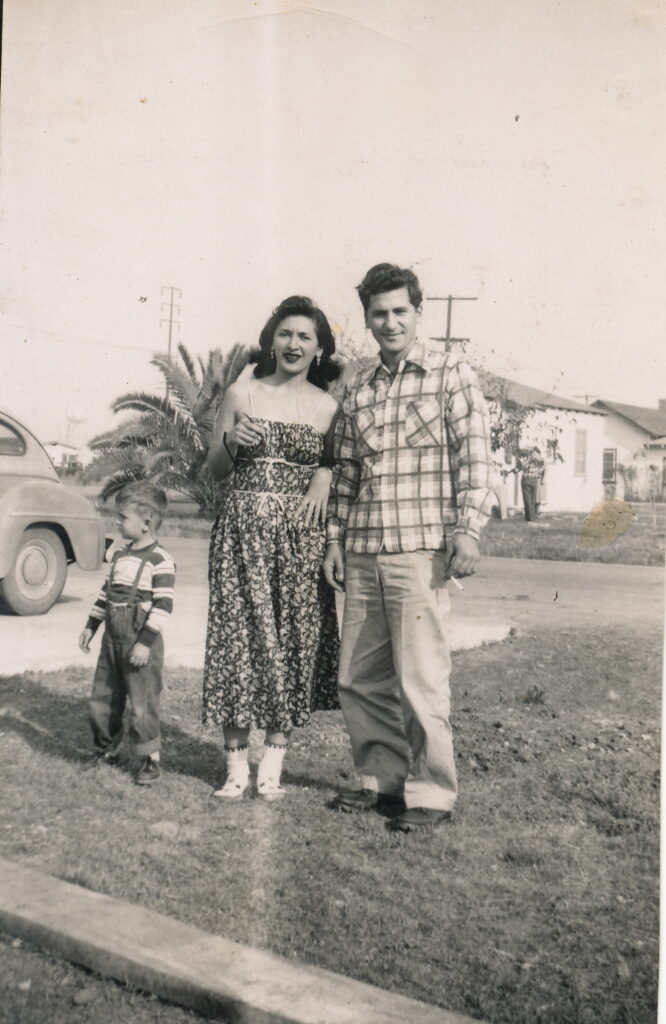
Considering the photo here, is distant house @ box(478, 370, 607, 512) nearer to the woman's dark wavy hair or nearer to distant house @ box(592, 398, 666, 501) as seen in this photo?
distant house @ box(592, 398, 666, 501)

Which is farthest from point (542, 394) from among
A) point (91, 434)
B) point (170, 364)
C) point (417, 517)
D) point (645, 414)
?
point (91, 434)

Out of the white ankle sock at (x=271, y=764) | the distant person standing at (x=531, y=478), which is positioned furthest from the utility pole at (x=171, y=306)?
the distant person standing at (x=531, y=478)

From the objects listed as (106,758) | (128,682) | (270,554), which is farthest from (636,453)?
(106,758)

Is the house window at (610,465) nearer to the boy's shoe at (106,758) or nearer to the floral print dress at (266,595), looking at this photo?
the floral print dress at (266,595)

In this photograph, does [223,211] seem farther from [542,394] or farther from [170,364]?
[542,394]

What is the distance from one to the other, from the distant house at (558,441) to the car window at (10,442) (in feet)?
8.21

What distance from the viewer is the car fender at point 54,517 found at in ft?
15.9

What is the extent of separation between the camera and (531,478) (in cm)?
621

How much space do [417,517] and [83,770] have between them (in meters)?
1.63

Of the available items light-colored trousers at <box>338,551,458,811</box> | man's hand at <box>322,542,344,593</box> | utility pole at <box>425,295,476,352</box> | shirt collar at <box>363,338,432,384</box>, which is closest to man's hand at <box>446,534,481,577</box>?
light-colored trousers at <box>338,551,458,811</box>

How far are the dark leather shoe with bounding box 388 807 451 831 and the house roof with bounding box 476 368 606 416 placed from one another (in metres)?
1.55

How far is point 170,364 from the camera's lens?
387 centimetres

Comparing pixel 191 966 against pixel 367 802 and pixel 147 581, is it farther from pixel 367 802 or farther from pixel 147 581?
pixel 147 581

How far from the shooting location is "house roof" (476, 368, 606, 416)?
377cm
